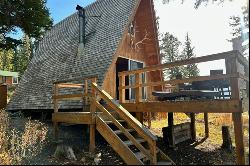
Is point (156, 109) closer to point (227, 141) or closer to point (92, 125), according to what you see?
point (92, 125)

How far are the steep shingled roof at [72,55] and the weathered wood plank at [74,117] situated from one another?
2254 millimetres

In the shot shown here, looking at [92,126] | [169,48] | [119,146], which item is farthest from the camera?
[169,48]

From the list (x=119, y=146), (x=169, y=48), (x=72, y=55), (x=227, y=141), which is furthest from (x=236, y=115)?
(x=169, y=48)

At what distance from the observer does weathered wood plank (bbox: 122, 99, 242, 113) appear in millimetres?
6875

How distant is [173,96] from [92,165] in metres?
3.56

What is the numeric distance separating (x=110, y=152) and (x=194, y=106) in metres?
3.16

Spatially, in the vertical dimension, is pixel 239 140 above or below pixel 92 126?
below

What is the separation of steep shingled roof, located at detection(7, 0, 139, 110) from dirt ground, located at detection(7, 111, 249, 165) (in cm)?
211

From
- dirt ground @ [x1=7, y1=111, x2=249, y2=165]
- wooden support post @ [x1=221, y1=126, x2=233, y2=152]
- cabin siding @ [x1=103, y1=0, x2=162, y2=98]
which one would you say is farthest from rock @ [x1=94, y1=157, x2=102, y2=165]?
cabin siding @ [x1=103, y1=0, x2=162, y2=98]

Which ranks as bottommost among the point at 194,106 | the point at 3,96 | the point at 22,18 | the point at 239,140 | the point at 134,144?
the point at 134,144

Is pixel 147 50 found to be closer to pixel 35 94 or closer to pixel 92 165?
pixel 35 94

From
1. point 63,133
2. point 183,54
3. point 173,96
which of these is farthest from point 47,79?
point 183,54

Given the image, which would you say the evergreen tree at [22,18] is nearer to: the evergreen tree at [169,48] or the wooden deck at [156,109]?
the wooden deck at [156,109]

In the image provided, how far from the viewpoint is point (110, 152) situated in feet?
29.0
